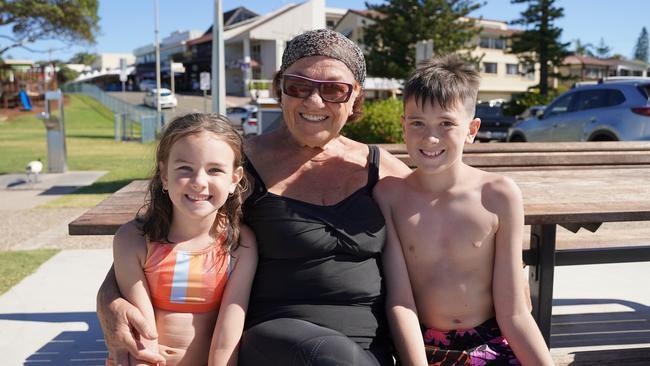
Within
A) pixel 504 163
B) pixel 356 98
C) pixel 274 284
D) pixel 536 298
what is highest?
pixel 356 98

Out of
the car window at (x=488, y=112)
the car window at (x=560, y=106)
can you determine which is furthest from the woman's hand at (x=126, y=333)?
the car window at (x=488, y=112)

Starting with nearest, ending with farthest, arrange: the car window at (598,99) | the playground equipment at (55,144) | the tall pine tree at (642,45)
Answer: the car window at (598,99), the playground equipment at (55,144), the tall pine tree at (642,45)

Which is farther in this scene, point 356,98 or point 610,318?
point 610,318

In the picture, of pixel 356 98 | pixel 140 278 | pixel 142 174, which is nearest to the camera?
pixel 140 278

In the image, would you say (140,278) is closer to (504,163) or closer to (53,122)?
(504,163)

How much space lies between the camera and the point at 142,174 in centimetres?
1298

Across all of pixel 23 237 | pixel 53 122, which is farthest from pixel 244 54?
pixel 23 237

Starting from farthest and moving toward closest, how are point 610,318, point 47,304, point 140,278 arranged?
point 47,304
point 610,318
point 140,278

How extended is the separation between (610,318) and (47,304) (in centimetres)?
432

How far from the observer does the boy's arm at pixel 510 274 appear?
88.7 inches

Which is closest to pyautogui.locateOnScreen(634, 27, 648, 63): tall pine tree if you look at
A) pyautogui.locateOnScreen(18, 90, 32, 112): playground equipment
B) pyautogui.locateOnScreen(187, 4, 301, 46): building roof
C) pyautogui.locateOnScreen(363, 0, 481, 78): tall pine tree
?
pyautogui.locateOnScreen(187, 4, 301, 46): building roof

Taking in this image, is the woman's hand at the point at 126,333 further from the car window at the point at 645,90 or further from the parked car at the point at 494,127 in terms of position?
the parked car at the point at 494,127

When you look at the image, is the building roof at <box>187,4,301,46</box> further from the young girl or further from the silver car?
the young girl

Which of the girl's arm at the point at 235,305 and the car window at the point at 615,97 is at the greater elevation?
the car window at the point at 615,97
